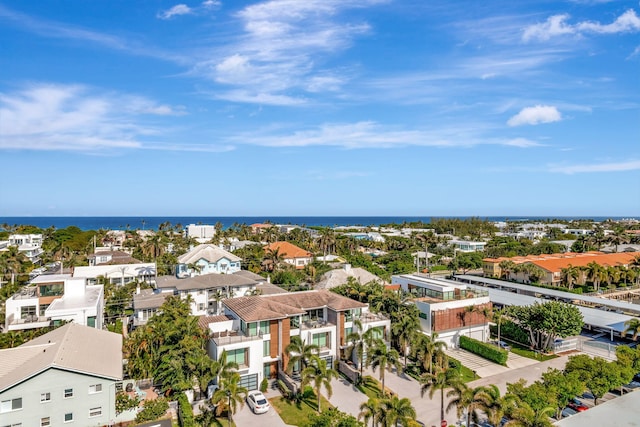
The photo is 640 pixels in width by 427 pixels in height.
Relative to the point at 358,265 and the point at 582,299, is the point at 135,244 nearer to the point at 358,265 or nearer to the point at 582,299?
the point at 358,265

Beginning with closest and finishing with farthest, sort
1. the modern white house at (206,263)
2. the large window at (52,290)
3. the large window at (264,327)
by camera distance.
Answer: the large window at (264,327), the large window at (52,290), the modern white house at (206,263)

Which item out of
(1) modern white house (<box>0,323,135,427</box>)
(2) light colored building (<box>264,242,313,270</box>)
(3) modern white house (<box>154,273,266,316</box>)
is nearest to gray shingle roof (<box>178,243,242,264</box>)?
(3) modern white house (<box>154,273,266,316</box>)

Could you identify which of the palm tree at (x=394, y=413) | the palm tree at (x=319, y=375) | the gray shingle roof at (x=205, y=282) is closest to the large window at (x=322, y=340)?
the palm tree at (x=319, y=375)

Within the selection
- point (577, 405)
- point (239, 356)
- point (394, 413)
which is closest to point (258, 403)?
point (239, 356)

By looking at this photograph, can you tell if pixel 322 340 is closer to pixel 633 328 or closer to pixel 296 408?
pixel 296 408

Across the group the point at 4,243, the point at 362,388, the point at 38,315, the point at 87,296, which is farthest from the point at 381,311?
the point at 4,243

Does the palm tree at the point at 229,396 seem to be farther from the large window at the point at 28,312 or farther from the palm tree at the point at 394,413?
the large window at the point at 28,312

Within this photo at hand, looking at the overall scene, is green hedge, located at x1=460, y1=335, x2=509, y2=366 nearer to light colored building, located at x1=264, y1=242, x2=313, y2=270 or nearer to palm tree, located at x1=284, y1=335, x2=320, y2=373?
palm tree, located at x1=284, y1=335, x2=320, y2=373
